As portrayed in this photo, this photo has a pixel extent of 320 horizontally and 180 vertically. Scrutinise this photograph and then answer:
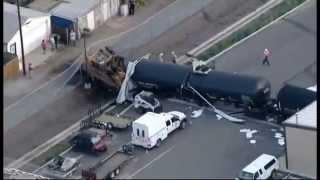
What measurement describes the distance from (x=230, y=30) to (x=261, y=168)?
1520cm

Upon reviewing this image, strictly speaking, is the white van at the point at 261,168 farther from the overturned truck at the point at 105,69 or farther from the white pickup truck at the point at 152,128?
the overturned truck at the point at 105,69

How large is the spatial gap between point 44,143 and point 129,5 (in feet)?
44.7

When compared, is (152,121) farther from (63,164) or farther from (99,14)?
(99,14)

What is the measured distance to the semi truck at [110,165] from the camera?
56719mm

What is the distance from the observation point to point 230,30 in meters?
70.5

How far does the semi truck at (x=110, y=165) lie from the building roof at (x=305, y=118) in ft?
21.6

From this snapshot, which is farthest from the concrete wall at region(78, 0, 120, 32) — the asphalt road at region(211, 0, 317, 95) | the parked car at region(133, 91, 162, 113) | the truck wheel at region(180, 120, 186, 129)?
the truck wheel at region(180, 120, 186, 129)

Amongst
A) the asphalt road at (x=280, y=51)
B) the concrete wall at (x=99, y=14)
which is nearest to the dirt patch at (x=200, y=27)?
the asphalt road at (x=280, y=51)

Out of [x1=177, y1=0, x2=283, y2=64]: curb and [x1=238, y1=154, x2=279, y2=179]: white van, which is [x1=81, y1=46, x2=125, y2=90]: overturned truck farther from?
[x1=238, y1=154, x2=279, y2=179]: white van

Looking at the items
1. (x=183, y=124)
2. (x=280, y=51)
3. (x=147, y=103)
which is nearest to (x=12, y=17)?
(x=147, y=103)

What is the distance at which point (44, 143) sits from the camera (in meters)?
60.5

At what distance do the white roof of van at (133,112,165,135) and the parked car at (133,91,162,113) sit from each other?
91.6 inches

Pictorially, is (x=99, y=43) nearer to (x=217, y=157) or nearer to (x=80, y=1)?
(x=80, y=1)

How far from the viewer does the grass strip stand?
224 feet
